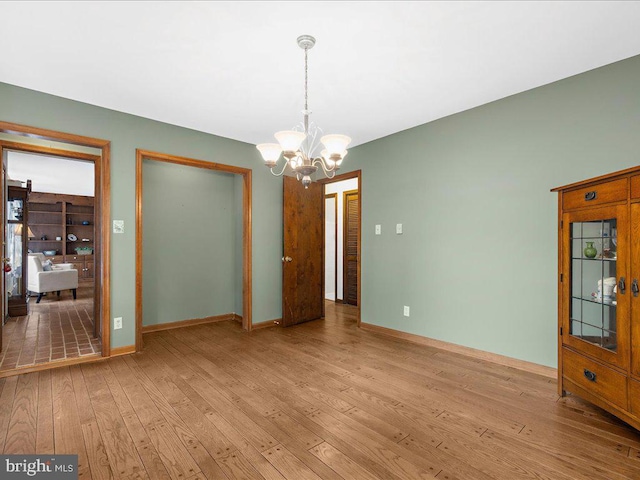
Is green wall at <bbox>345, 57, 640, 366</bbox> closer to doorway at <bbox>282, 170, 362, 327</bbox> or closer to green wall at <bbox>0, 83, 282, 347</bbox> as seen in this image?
doorway at <bbox>282, 170, 362, 327</bbox>

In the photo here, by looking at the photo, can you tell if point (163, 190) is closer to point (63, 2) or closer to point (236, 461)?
point (63, 2)

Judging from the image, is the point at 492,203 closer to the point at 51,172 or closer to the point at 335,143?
the point at 335,143

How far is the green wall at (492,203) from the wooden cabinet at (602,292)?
46 cm

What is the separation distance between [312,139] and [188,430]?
340cm

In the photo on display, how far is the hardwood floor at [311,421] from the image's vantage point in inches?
68.4

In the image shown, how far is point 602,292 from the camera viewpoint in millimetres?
2225

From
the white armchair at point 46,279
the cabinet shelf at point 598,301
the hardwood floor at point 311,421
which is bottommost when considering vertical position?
the hardwood floor at point 311,421

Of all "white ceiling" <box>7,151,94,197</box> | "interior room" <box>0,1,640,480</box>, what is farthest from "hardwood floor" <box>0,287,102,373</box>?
"white ceiling" <box>7,151,94,197</box>

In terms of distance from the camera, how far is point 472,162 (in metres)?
3.42

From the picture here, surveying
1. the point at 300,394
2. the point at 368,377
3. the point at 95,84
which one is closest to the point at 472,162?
the point at 368,377

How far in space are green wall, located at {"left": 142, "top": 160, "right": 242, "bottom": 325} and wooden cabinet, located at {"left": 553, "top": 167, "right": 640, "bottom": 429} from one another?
403cm

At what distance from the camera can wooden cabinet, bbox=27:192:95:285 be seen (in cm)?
888

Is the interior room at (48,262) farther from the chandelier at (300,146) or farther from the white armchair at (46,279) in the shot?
the chandelier at (300,146)

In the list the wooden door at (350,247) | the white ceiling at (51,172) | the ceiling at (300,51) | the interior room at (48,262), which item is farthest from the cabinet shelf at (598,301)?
the white ceiling at (51,172)
